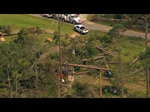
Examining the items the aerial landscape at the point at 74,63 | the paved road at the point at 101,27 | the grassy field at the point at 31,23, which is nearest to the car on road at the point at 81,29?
the aerial landscape at the point at 74,63

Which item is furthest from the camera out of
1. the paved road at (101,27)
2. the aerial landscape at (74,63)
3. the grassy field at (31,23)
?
the grassy field at (31,23)

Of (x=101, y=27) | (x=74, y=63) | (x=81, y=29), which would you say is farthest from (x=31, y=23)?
(x=74, y=63)

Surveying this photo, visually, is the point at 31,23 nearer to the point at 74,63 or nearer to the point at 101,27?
the point at 101,27

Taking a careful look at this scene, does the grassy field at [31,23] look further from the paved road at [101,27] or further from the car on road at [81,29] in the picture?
the paved road at [101,27]

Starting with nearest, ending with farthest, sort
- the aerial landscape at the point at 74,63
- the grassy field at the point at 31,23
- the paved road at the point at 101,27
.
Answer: the aerial landscape at the point at 74,63 → the paved road at the point at 101,27 → the grassy field at the point at 31,23

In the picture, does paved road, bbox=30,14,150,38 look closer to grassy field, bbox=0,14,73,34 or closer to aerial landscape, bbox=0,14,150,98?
aerial landscape, bbox=0,14,150,98

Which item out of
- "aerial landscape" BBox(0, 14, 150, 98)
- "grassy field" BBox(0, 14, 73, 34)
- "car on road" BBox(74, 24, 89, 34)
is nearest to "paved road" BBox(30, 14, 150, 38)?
"aerial landscape" BBox(0, 14, 150, 98)
